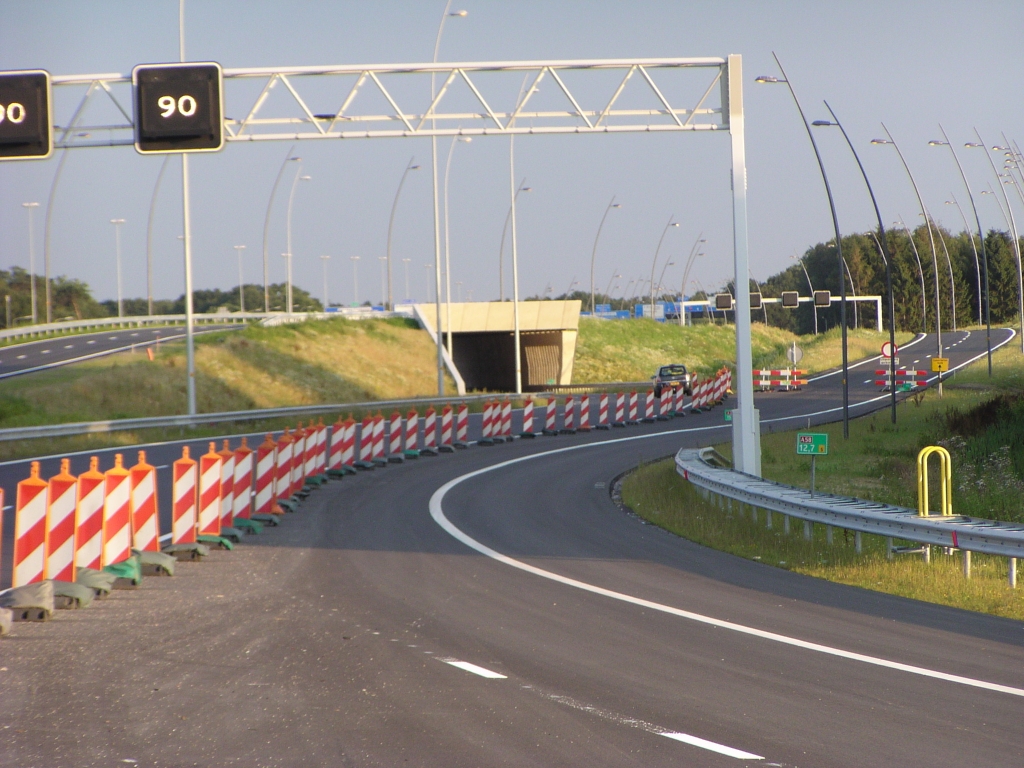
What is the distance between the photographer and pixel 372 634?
30.2 feet

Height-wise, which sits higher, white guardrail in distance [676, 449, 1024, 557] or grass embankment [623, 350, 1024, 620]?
white guardrail in distance [676, 449, 1024, 557]

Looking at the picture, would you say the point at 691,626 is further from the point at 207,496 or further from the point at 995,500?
the point at 995,500

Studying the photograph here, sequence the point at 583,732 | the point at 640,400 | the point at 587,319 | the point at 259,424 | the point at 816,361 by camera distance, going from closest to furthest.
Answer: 1. the point at 583,732
2. the point at 259,424
3. the point at 640,400
4. the point at 816,361
5. the point at 587,319

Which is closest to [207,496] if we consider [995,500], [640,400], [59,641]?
[59,641]

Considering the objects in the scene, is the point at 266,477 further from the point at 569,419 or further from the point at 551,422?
the point at 551,422

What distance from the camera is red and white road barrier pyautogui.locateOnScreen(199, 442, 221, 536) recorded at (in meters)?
14.3

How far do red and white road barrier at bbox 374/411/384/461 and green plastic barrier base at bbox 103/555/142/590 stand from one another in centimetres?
1448

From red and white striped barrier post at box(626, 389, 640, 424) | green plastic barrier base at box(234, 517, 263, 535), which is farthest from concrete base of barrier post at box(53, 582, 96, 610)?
red and white striped barrier post at box(626, 389, 640, 424)

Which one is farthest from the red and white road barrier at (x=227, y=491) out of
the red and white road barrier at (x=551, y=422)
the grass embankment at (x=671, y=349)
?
the grass embankment at (x=671, y=349)

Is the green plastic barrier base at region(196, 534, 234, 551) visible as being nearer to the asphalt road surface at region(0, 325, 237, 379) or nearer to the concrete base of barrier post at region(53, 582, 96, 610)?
the concrete base of barrier post at region(53, 582, 96, 610)

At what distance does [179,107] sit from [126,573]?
10.6 m

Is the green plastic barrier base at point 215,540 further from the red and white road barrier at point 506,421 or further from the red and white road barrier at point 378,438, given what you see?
the red and white road barrier at point 506,421

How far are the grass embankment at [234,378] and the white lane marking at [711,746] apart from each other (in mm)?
26255

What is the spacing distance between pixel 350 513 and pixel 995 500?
11.0 m
